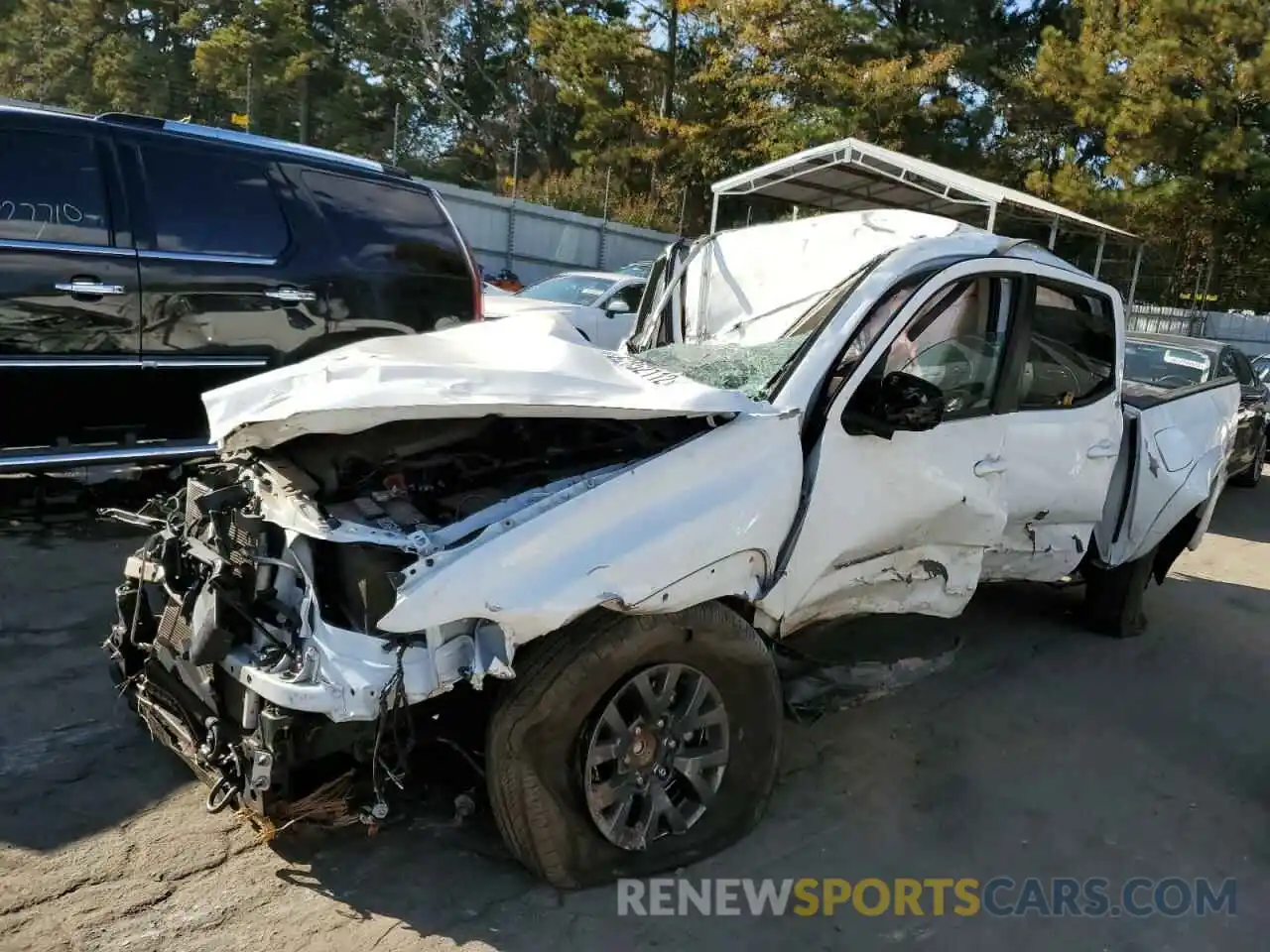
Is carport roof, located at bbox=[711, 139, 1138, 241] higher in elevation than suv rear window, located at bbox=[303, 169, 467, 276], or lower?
higher

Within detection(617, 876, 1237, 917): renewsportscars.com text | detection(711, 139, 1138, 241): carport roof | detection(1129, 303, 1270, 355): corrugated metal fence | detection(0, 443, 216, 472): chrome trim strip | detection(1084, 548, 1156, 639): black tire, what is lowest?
detection(617, 876, 1237, 917): renewsportscars.com text

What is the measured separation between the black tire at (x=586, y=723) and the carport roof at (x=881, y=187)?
467 inches

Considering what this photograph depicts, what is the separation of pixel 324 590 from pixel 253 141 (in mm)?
3951

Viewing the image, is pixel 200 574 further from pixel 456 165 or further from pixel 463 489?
pixel 456 165

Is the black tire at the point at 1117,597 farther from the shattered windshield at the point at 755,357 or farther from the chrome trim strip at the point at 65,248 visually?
the chrome trim strip at the point at 65,248

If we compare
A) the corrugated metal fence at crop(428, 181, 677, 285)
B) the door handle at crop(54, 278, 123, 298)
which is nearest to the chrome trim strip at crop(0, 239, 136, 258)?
the door handle at crop(54, 278, 123, 298)

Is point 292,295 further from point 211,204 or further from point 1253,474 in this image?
point 1253,474

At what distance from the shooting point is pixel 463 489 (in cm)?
307

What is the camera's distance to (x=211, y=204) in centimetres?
536

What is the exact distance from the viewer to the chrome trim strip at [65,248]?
470 cm

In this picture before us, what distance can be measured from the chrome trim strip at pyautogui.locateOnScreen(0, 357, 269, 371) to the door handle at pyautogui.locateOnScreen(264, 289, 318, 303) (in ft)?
1.22

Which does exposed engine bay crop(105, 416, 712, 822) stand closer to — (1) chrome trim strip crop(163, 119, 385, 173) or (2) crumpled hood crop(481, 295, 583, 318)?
(1) chrome trim strip crop(163, 119, 385, 173)

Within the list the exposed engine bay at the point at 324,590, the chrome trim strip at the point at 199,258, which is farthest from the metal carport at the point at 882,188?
the exposed engine bay at the point at 324,590

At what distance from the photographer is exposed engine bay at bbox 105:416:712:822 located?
2545 millimetres
